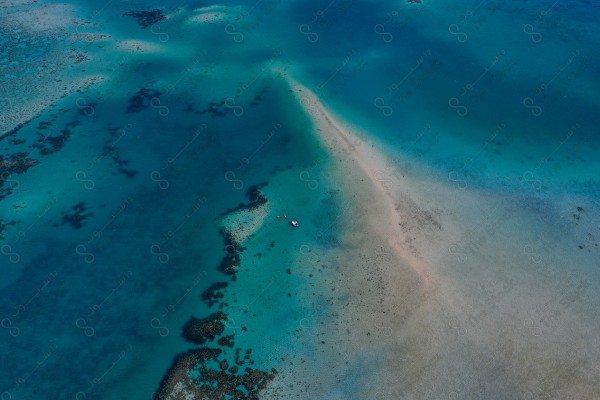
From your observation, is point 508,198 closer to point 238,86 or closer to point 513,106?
point 513,106

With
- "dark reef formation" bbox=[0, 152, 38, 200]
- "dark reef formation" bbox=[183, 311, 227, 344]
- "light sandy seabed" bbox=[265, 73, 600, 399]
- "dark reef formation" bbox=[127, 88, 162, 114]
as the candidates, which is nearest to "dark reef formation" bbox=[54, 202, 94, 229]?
"dark reef formation" bbox=[0, 152, 38, 200]

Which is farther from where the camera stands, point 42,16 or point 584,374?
point 42,16

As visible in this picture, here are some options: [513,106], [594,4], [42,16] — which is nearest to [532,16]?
[594,4]

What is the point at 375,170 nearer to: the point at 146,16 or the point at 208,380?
the point at 208,380

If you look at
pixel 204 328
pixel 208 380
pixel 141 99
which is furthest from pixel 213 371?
pixel 141 99

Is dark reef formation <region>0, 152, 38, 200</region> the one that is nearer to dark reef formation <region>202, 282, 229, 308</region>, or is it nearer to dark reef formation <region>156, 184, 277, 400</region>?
dark reef formation <region>202, 282, 229, 308</region>

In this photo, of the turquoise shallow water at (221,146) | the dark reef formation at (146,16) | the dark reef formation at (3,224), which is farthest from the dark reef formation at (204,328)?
the dark reef formation at (146,16)
